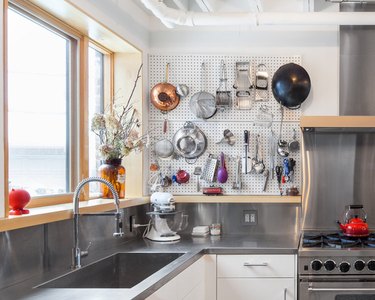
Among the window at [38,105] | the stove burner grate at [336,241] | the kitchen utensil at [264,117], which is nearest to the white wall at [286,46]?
the kitchen utensil at [264,117]

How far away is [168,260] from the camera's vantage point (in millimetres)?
2918

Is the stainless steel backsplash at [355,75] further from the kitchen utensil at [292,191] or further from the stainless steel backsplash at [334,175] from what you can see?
the kitchen utensil at [292,191]

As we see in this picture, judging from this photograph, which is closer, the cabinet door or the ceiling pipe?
the cabinet door

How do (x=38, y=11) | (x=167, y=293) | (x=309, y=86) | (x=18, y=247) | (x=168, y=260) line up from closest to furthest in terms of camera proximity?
(x=18, y=247)
(x=167, y=293)
(x=38, y=11)
(x=168, y=260)
(x=309, y=86)

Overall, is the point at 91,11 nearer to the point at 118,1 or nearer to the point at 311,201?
the point at 118,1

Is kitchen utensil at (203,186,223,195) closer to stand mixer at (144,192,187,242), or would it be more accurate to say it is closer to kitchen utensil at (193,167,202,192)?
kitchen utensil at (193,167,202,192)

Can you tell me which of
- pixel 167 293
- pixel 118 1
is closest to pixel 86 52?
pixel 118 1

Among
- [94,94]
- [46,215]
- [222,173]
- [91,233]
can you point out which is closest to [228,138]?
[222,173]

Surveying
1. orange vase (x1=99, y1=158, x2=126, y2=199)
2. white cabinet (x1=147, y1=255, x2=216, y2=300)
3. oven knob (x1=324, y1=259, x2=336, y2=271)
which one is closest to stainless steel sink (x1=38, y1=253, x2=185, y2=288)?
white cabinet (x1=147, y1=255, x2=216, y2=300)

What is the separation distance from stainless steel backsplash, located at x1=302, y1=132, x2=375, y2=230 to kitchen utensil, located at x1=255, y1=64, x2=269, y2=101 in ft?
1.39

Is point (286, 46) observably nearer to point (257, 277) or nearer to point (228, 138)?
point (228, 138)

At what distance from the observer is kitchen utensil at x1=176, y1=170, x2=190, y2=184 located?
147 inches

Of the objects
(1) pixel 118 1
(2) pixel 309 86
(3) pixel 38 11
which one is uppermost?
(1) pixel 118 1

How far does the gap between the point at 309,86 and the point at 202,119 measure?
2.59 feet
